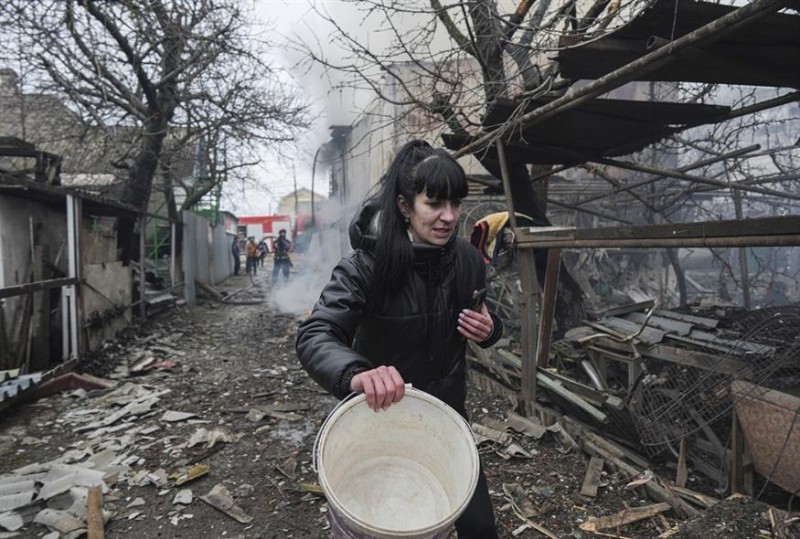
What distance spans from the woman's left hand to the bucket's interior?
0.39 meters

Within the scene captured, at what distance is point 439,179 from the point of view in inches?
69.9

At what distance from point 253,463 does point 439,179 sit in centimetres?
351

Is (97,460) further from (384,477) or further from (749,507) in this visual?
(749,507)

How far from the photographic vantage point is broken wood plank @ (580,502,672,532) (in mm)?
2986

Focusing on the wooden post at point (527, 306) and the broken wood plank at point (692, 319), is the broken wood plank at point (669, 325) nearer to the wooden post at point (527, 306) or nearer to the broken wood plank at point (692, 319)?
the broken wood plank at point (692, 319)

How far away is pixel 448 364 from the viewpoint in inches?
79.0

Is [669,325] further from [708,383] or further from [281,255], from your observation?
[281,255]

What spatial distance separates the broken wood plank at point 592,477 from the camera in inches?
133

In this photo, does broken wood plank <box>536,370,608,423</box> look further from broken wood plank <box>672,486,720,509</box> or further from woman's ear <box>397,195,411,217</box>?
woman's ear <box>397,195,411,217</box>

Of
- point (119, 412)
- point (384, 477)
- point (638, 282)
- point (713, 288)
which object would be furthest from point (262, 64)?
point (713, 288)

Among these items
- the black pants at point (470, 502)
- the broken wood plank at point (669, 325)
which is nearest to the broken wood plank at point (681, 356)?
the broken wood plank at point (669, 325)

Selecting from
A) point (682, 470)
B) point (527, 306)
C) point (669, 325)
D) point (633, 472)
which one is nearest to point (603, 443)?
point (633, 472)

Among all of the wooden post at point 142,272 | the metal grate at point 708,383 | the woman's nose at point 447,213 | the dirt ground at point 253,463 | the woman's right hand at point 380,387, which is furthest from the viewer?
the wooden post at point 142,272

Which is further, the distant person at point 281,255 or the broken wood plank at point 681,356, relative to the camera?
the distant person at point 281,255
